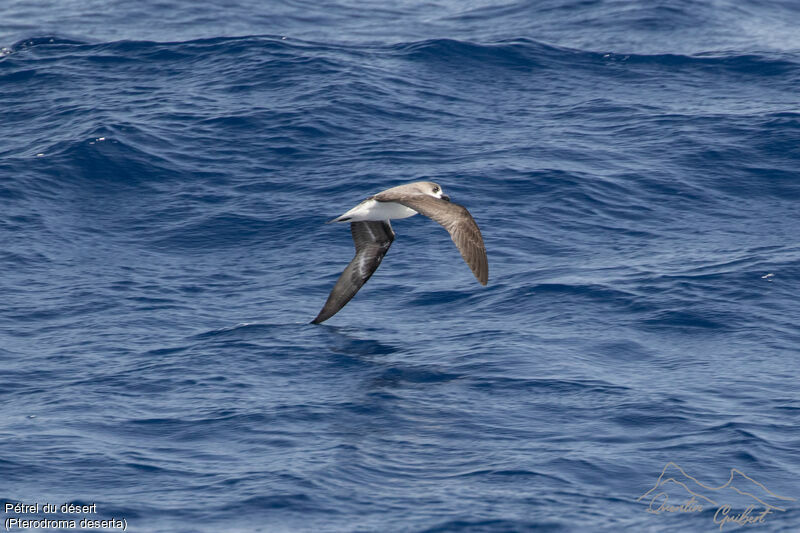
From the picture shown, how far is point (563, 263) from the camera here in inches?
870

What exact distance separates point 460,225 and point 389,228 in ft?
10.5

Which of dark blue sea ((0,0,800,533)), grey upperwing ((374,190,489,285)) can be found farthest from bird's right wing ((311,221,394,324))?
grey upperwing ((374,190,489,285))

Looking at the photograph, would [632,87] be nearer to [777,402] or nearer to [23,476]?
[777,402]

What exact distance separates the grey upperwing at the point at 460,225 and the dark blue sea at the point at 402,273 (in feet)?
5.99

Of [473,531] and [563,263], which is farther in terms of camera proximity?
[563,263]

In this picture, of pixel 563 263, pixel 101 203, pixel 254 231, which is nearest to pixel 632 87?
pixel 563 263

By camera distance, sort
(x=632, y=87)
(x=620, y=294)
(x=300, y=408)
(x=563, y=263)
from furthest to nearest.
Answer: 1. (x=632, y=87)
2. (x=563, y=263)
3. (x=620, y=294)
4. (x=300, y=408)

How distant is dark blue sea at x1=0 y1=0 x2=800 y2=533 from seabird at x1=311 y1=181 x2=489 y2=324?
0.65m

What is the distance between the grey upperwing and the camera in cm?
1716

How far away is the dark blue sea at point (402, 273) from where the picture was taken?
46.4ft

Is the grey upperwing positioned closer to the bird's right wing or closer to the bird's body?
the bird's body

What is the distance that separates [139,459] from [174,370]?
10.5ft

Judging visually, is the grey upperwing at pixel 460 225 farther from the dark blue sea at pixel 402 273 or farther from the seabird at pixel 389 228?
the dark blue sea at pixel 402 273

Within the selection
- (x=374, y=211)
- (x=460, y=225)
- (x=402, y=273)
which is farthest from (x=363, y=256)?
(x=460, y=225)
